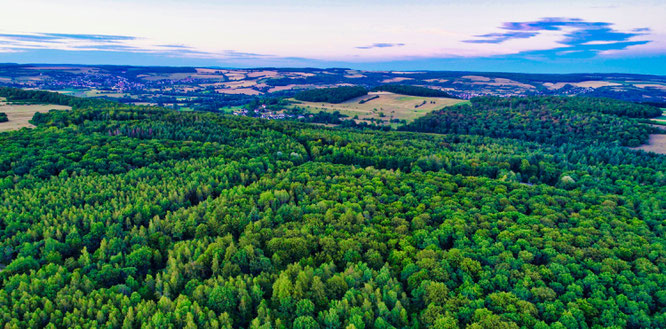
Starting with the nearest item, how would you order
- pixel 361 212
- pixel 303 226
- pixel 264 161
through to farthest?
pixel 303 226 < pixel 361 212 < pixel 264 161

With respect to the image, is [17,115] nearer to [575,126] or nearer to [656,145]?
[575,126]

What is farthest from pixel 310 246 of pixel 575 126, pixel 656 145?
pixel 575 126

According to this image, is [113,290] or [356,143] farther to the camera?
[356,143]

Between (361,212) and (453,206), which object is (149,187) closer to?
(361,212)

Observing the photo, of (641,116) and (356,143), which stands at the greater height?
(641,116)

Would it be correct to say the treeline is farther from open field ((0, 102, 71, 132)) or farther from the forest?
open field ((0, 102, 71, 132))

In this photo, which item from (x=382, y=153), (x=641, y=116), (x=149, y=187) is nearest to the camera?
(x=149, y=187)

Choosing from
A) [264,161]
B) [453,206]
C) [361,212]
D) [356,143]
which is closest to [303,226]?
[361,212]

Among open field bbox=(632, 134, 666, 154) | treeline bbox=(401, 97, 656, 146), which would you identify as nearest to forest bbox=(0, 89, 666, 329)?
open field bbox=(632, 134, 666, 154)
